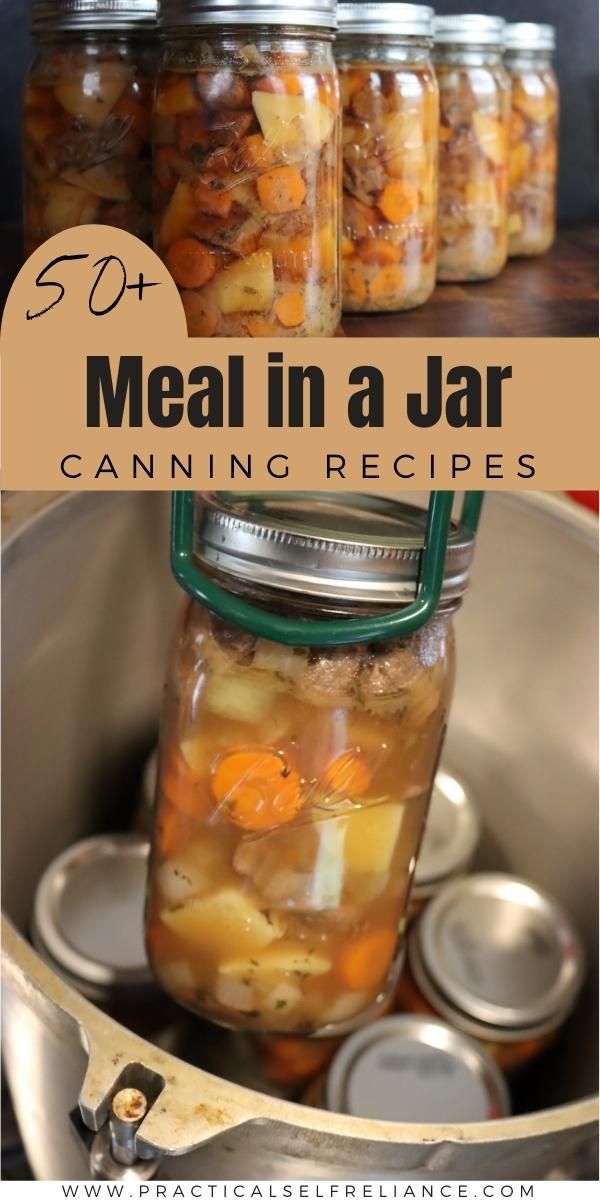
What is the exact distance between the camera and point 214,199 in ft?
1.43

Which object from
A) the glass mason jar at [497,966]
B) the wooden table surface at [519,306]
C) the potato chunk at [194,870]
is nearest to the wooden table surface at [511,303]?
the wooden table surface at [519,306]

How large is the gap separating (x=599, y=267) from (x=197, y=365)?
228mm

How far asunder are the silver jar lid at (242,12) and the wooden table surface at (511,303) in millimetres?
106

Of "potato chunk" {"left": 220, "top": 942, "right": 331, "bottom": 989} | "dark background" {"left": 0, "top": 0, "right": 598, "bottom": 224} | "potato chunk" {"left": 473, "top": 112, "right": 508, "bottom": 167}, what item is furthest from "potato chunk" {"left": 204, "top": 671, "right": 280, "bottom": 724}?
"potato chunk" {"left": 473, "top": 112, "right": 508, "bottom": 167}

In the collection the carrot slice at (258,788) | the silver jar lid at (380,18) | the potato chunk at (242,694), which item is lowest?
the carrot slice at (258,788)

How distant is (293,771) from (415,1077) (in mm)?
191

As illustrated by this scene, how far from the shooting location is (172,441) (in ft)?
1.52

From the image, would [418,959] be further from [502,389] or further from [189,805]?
[502,389]

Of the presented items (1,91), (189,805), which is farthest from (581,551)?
(1,91)

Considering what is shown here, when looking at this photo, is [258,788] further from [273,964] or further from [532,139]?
[532,139]

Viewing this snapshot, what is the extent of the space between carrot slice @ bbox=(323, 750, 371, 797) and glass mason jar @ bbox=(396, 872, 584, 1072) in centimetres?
18

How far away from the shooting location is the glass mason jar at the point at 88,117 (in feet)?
1.53

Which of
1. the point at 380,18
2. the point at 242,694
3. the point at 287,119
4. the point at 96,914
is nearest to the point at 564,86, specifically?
the point at 380,18

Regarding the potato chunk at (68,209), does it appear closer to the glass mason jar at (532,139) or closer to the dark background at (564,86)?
the dark background at (564,86)
